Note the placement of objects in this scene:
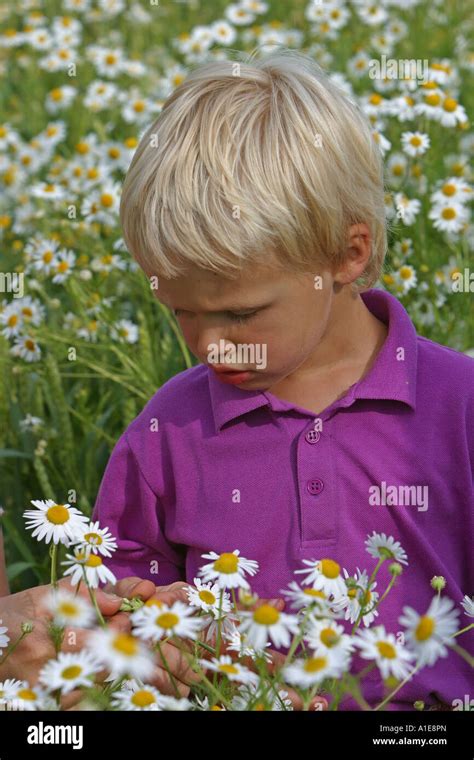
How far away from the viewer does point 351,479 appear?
1514mm

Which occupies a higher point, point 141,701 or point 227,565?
point 227,565

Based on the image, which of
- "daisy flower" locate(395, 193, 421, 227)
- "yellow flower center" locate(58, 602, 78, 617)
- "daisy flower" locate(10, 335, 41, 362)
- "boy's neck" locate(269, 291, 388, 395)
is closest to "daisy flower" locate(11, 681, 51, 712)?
"yellow flower center" locate(58, 602, 78, 617)

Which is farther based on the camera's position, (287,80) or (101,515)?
(101,515)

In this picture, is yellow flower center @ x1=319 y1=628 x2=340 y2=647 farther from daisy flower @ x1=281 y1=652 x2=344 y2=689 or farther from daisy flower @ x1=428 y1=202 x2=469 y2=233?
daisy flower @ x1=428 y1=202 x2=469 y2=233

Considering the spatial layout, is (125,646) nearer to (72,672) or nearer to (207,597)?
(72,672)

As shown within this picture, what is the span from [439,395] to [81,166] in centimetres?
161

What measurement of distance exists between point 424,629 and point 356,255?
66 cm

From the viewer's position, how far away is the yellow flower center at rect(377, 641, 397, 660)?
999 mm

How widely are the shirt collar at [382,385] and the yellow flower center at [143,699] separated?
517 mm

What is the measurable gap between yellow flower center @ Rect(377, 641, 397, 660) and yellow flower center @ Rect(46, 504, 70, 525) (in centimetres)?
41

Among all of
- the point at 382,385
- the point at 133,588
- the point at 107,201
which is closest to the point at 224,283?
the point at 382,385

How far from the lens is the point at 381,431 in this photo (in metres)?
1.53

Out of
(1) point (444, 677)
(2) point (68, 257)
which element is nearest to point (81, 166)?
(2) point (68, 257)

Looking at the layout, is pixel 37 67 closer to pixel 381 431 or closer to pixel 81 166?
pixel 81 166
